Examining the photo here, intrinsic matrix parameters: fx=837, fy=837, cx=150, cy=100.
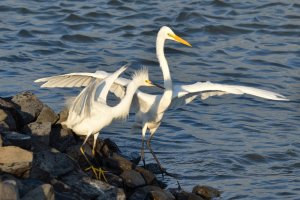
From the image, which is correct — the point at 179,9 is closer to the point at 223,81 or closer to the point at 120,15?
the point at 120,15

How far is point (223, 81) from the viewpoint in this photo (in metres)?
13.9

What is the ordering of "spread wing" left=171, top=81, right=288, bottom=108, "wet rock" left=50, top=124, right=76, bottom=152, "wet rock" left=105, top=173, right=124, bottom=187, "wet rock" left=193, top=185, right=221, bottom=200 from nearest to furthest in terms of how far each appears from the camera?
"wet rock" left=105, top=173, right=124, bottom=187 < "wet rock" left=50, top=124, right=76, bottom=152 < "wet rock" left=193, top=185, right=221, bottom=200 < "spread wing" left=171, top=81, right=288, bottom=108

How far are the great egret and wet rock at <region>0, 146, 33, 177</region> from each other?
5.19ft

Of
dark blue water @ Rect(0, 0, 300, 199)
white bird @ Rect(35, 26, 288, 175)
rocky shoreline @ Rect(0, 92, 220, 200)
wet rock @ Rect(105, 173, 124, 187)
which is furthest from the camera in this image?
dark blue water @ Rect(0, 0, 300, 199)

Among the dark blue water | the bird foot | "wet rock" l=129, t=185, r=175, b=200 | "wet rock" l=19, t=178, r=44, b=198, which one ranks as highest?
"wet rock" l=19, t=178, r=44, b=198

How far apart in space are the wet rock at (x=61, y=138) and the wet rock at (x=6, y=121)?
476 millimetres

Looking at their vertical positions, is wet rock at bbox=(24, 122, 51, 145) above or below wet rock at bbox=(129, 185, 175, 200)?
above

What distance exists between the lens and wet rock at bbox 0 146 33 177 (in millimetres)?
6910

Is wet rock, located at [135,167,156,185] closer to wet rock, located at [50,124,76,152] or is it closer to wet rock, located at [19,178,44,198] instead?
wet rock, located at [50,124,76,152]

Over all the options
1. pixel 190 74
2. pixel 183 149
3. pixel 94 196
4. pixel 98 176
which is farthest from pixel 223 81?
pixel 94 196

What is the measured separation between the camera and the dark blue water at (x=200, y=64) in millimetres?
10273

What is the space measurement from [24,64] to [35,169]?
7326 millimetres

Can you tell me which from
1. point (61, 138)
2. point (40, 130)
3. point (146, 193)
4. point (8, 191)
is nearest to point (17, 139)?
point (40, 130)

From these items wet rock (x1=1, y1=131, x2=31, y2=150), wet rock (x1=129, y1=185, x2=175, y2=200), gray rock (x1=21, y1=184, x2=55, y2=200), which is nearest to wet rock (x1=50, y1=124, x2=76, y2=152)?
wet rock (x1=1, y1=131, x2=31, y2=150)
